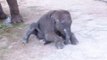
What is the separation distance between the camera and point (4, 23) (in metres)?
5.03

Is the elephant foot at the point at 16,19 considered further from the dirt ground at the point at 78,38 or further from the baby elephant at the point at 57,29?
the baby elephant at the point at 57,29

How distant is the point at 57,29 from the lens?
3.78m

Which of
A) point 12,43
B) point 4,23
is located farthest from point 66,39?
point 4,23

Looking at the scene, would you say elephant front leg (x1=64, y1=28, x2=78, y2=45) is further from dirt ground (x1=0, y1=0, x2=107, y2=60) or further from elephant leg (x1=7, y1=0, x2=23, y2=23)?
elephant leg (x1=7, y1=0, x2=23, y2=23)

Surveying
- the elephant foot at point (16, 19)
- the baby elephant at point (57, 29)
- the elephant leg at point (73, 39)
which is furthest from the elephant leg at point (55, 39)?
the elephant foot at point (16, 19)

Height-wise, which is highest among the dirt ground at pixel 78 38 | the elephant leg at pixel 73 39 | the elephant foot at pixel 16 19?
the elephant leg at pixel 73 39

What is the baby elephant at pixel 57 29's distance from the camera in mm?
3682

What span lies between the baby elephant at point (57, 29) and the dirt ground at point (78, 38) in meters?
0.08

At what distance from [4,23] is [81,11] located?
1.26 meters

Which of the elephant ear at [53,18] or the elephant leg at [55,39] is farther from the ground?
the elephant ear at [53,18]

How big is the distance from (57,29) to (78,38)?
30cm

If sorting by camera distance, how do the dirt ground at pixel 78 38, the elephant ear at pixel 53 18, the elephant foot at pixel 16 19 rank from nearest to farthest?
1. the dirt ground at pixel 78 38
2. the elephant ear at pixel 53 18
3. the elephant foot at pixel 16 19

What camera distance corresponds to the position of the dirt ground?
3445 mm

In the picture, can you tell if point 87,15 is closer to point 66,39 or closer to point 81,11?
point 81,11
